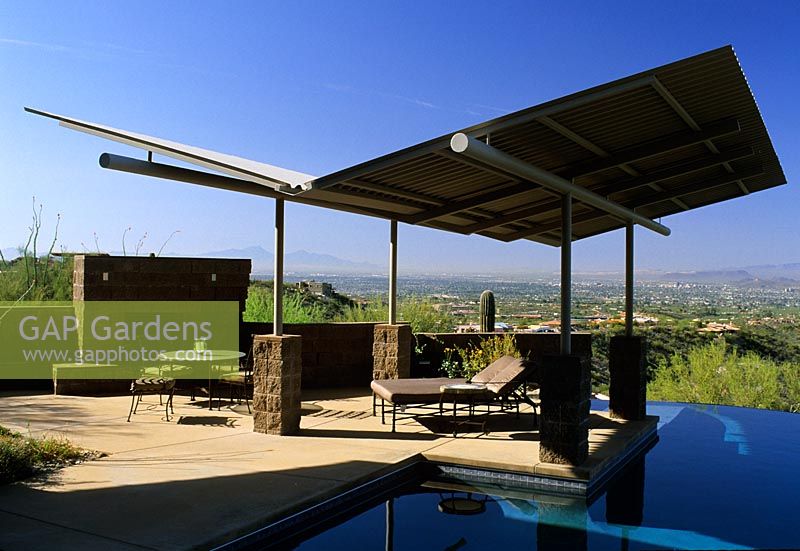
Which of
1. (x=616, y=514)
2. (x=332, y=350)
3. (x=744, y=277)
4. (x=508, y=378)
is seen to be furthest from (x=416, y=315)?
(x=744, y=277)

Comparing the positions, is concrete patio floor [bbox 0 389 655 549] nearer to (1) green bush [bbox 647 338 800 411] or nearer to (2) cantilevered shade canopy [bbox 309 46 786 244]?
(2) cantilevered shade canopy [bbox 309 46 786 244]

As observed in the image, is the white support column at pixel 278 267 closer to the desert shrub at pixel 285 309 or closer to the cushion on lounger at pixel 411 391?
the cushion on lounger at pixel 411 391

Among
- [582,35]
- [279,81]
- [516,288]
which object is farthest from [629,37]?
[279,81]

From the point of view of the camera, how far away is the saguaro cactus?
42.6ft

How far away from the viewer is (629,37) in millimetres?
22719

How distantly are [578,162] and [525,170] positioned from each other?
159 centimetres

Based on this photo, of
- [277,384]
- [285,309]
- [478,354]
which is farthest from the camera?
[285,309]

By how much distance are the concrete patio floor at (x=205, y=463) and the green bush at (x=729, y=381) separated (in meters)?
5.81

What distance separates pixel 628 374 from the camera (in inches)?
344

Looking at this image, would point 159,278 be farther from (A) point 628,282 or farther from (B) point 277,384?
(A) point 628,282

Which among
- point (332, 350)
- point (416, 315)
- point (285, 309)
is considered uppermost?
point (285, 309)

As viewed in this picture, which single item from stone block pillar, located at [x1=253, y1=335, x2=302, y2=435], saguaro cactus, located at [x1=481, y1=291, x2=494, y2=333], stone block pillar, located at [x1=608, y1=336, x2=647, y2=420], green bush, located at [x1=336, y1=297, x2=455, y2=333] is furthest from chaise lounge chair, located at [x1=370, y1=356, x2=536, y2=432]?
green bush, located at [x1=336, y1=297, x2=455, y2=333]

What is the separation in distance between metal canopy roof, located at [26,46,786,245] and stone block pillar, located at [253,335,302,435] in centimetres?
159

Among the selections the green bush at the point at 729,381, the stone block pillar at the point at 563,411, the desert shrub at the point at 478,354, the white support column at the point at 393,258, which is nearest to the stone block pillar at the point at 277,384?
the white support column at the point at 393,258
